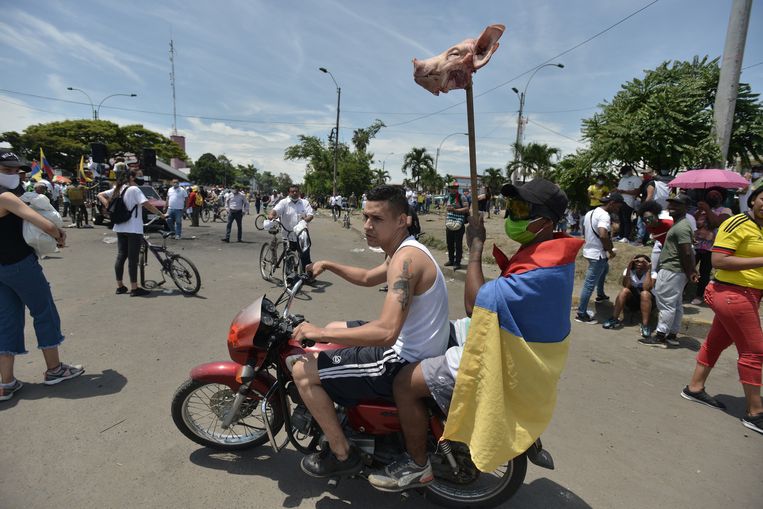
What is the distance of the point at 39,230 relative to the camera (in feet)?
11.2

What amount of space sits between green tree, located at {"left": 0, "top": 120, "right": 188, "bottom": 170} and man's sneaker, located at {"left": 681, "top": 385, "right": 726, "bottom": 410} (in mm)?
49390

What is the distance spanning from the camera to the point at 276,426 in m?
A: 2.68

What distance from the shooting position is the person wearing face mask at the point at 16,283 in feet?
10.8

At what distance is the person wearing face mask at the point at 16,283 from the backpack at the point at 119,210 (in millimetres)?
2781

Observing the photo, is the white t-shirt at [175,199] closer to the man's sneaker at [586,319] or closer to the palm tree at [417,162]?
the man's sneaker at [586,319]

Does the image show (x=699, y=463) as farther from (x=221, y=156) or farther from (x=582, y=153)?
(x=221, y=156)

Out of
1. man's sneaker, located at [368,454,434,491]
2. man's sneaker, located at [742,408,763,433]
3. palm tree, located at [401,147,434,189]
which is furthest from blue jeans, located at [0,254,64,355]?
palm tree, located at [401,147,434,189]

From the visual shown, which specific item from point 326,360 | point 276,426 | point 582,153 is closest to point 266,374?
point 276,426

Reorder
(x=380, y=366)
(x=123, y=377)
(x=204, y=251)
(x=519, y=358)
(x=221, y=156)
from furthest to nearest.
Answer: (x=221, y=156), (x=204, y=251), (x=123, y=377), (x=380, y=366), (x=519, y=358)

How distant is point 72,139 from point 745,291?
5986cm

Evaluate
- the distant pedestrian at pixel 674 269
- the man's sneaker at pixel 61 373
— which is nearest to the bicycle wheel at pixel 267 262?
the man's sneaker at pixel 61 373

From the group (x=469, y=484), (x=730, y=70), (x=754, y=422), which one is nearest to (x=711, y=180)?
(x=730, y=70)

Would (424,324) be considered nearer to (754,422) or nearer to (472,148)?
(472,148)

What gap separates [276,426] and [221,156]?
117774 mm
